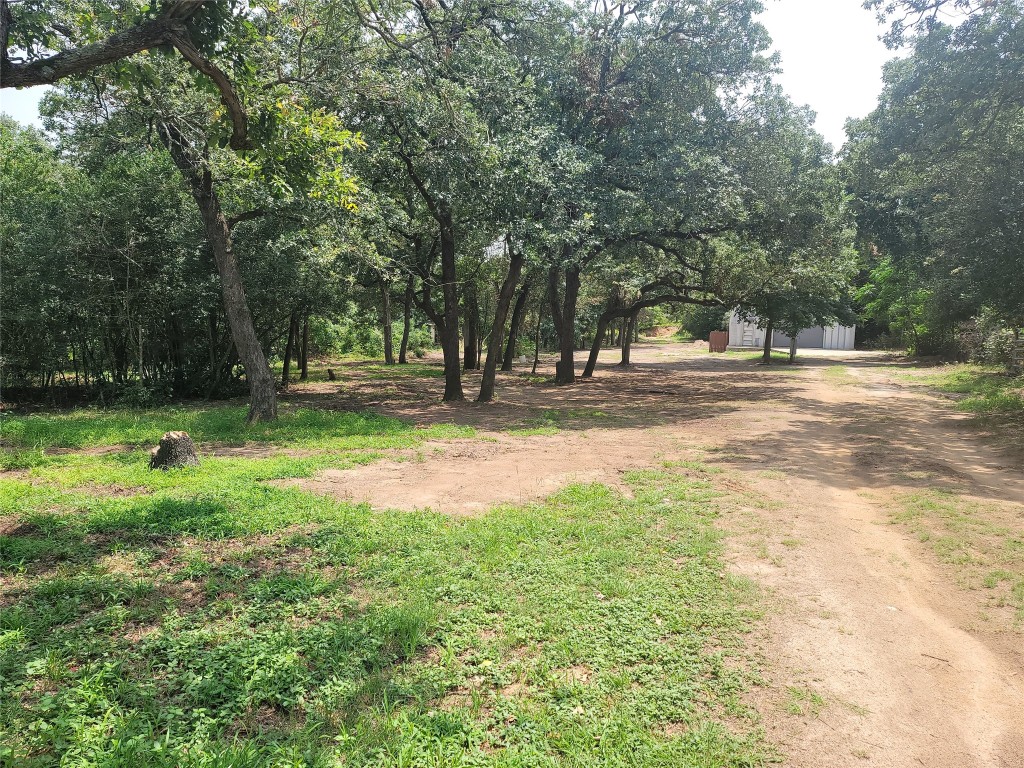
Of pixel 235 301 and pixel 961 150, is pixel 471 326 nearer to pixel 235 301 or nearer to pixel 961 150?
pixel 235 301

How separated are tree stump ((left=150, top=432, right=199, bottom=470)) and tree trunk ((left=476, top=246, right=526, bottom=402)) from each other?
7.79 metres

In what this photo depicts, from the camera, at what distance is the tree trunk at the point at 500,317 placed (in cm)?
1380

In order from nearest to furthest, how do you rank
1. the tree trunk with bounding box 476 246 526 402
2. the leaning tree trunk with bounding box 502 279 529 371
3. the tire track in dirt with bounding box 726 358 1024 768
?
1. the tire track in dirt with bounding box 726 358 1024 768
2. the tree trunk with bounding box 476 246 526 402
3. the leaning tree trunk with bounding box 502 279 529 371

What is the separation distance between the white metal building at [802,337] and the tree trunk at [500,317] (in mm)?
33883

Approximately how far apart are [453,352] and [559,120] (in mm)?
5963

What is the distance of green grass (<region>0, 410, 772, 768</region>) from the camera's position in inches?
107

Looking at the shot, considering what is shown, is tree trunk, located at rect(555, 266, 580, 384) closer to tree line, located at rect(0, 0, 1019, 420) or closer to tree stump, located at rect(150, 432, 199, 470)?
tree line, located at rect(0, 0, 1019, 420)

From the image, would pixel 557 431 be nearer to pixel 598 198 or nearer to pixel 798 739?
pixel 598 198

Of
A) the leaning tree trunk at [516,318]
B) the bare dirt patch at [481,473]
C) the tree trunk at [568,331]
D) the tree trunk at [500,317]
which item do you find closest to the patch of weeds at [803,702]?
the bare dirt patch at [481,473]

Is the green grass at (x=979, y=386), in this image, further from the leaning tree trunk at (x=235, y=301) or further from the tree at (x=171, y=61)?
the leaning tree trunk at (x=235, y=301)

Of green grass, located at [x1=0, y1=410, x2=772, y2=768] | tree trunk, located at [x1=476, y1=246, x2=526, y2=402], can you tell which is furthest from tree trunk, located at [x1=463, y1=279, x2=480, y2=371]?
green grass, located at [x1=0, y1=410, x2=772, y2=768]

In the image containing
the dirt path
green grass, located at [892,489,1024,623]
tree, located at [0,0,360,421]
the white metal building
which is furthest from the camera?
the white metal building

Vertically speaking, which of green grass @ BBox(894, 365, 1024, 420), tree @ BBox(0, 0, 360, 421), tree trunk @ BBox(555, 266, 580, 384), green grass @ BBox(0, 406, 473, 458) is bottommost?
green grass @ BBox(0, 406, 473, 458)

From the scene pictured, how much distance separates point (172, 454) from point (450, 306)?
8180 mm
